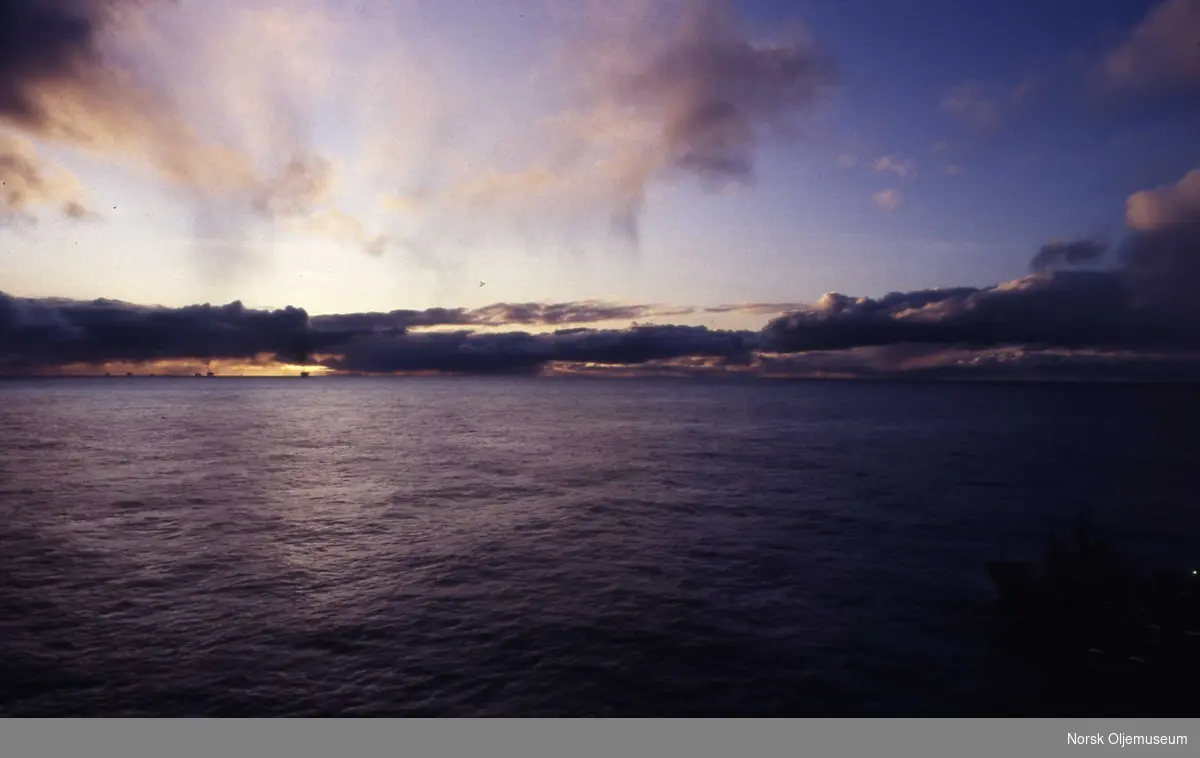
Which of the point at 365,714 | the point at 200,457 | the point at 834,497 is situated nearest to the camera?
the point at 365,714

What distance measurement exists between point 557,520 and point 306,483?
4066 centimetres

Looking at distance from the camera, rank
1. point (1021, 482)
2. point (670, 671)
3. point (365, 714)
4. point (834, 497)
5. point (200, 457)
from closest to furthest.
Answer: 1. point (365, 714)
2. point (670, 671)
3. point (834, 497)
4. point (1021, 482)
5. point (200, 457)

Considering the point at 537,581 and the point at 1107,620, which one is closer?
the point at 1107,620

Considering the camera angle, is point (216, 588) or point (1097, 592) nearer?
point (1097, 592)

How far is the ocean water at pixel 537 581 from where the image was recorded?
25.2 metres

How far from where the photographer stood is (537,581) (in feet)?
127

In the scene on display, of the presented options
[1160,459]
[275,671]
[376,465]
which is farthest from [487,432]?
[1160,459]

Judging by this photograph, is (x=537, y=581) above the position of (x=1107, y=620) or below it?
below

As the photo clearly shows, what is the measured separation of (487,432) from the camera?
472 feet

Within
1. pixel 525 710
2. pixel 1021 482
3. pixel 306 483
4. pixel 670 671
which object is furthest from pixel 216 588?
pixel 1021 482

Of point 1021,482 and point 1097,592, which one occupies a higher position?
point 1097,592

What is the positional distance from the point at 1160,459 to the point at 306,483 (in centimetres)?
13146

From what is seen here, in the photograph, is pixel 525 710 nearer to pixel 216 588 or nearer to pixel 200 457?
pixel 216 588

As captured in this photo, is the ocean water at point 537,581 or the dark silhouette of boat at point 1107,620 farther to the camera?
the dark silhouette of boat at point 1107,620
